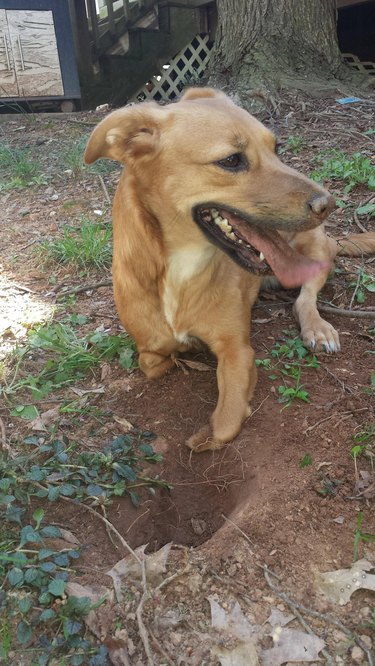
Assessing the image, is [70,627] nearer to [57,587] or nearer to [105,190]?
[57,587]

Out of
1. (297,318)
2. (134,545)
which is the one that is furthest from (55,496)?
(297,318)

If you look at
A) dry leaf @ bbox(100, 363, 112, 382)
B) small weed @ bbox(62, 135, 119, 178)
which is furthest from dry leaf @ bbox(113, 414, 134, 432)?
small weed @ bbox(62, 135, 119, 178)

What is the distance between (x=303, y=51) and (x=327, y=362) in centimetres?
419

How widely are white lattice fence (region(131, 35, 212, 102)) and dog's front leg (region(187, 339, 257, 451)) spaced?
22.6 feet

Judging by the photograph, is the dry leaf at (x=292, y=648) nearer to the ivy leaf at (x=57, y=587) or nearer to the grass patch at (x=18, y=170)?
the ivy leaf at (x=57, y=587)

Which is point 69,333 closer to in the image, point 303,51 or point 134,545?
point 134,545

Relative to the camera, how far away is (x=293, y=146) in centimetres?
512

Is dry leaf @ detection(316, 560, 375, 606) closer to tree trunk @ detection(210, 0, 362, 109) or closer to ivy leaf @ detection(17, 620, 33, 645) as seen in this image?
ivy leaf @ detection(17, 620, 33, 645)

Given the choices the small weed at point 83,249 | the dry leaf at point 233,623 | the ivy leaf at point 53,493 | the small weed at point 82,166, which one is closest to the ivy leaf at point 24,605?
the ivy leaf at point 53,493

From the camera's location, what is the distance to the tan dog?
227 cm

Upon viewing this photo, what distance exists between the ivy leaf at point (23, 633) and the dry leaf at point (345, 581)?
0.89 metres

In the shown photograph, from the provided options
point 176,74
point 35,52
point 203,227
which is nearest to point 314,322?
point 203,227

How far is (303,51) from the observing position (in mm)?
5785

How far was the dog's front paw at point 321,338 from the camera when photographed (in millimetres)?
2920
